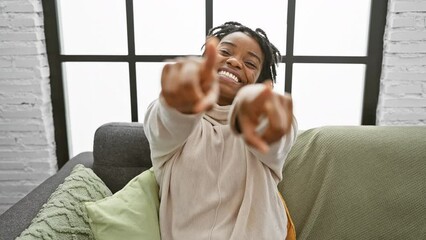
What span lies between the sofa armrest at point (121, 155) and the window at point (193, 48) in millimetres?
550

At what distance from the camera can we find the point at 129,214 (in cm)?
110

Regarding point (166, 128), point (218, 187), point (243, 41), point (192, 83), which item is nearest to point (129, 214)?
point (218, 187)

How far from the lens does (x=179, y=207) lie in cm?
96

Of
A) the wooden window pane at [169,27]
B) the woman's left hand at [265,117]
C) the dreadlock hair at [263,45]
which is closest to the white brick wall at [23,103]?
the wooden window pane at [169,27]

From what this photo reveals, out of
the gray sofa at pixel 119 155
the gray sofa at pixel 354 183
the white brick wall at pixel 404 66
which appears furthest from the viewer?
the white brick wall at pixel 404 66

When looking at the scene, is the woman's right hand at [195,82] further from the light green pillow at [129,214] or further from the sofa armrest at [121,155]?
the sofa armrest at [121,155]

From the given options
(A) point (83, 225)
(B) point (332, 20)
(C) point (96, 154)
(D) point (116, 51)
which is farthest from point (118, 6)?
(A) point (83, 225)

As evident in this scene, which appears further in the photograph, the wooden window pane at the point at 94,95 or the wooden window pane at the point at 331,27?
the wooden window pane at the point at 94,95

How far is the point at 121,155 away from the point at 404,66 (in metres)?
1.37

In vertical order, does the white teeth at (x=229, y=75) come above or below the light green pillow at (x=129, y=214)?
above

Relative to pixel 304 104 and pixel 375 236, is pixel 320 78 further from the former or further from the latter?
pixel 375 236

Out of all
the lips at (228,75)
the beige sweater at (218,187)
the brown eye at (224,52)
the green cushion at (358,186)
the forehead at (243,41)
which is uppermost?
the forehead at (243,41)

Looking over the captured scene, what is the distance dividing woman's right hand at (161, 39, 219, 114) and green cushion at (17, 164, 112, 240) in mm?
655

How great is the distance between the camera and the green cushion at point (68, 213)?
946 mm
